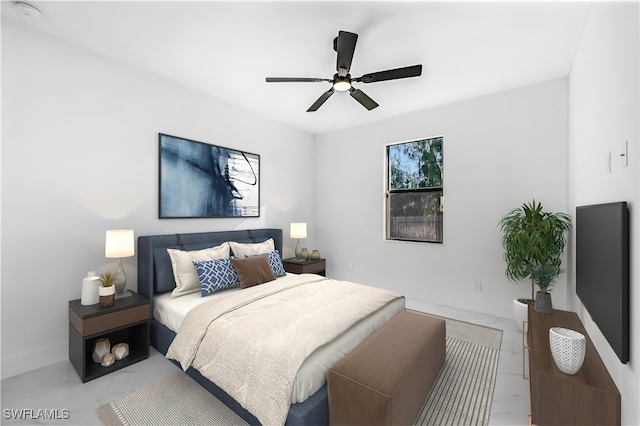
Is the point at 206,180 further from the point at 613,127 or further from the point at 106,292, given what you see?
the point at 613,127

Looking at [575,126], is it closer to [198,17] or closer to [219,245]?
[198,17]

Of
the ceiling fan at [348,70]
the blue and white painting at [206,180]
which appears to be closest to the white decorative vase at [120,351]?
the blue and white painting at [206,180]

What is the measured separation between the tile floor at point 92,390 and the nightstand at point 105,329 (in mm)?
78

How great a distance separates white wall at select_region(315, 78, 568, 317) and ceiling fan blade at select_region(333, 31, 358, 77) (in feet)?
7.43

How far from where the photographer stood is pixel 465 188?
3715 millimetres

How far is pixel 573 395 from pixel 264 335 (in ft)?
5.41

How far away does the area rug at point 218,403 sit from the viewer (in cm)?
177

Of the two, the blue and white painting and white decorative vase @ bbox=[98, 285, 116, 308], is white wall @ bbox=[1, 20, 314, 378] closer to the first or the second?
the blue and white painting

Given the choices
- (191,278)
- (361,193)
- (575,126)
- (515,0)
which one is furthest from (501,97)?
(191,278)

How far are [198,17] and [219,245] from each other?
2273mm

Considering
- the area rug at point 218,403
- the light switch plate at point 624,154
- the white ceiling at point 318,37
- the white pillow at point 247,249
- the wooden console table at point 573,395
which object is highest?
the white ceiling at point 318,37

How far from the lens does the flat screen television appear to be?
1237mm

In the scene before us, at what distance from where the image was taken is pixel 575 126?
263 centimetres

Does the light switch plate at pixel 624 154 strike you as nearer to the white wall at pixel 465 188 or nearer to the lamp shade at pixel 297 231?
the white wall at pixel 465 188
